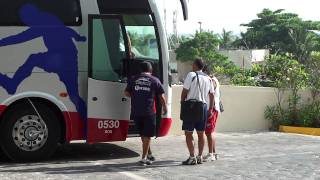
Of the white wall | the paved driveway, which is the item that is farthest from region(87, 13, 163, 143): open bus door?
the white wall

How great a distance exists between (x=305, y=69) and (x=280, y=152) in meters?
5.00

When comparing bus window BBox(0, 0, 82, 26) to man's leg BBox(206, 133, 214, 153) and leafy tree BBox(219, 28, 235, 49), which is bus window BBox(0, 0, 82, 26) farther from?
leafy tree BBox(219, 28, 235, 49)

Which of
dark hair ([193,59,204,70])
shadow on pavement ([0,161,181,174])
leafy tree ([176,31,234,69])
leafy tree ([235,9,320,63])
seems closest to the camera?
shadow on pavement ([0,161,181,174])

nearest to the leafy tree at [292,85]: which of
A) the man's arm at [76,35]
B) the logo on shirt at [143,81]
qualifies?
the logo on shirt at [143,81]

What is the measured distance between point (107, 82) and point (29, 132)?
148cm

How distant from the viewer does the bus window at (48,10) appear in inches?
355

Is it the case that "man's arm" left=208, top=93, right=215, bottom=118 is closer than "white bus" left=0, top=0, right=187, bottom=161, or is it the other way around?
"white bus" left=0, top=0, right=187, bottom=161

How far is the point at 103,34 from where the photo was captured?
31.1ft

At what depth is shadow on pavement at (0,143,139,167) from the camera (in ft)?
31.5

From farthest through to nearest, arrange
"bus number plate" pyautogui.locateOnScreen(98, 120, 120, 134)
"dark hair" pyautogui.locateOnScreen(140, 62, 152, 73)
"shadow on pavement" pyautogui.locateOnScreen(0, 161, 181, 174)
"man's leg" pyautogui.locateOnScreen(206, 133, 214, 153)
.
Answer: "man's leg" pyautogui.locateOnScreen(206, 133, 214, 153) → "bus number plate" pyautogui.locateOnScreen(98, 120, 120, 134) → "dark hair" pyautogui.locateOnScreen(140, 62, 152, 73) → "shadow on pavement" pyautogui.locateOnScreen(0, 161, 181, 174)

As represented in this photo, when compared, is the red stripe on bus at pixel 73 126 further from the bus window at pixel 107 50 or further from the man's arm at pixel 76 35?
the man's arm at pixel 76 35

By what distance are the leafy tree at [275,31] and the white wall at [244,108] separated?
50.9 m

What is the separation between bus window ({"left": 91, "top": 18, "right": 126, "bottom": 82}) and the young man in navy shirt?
504 millimetres

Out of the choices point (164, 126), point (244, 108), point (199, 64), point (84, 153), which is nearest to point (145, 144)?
point (164, 126)
